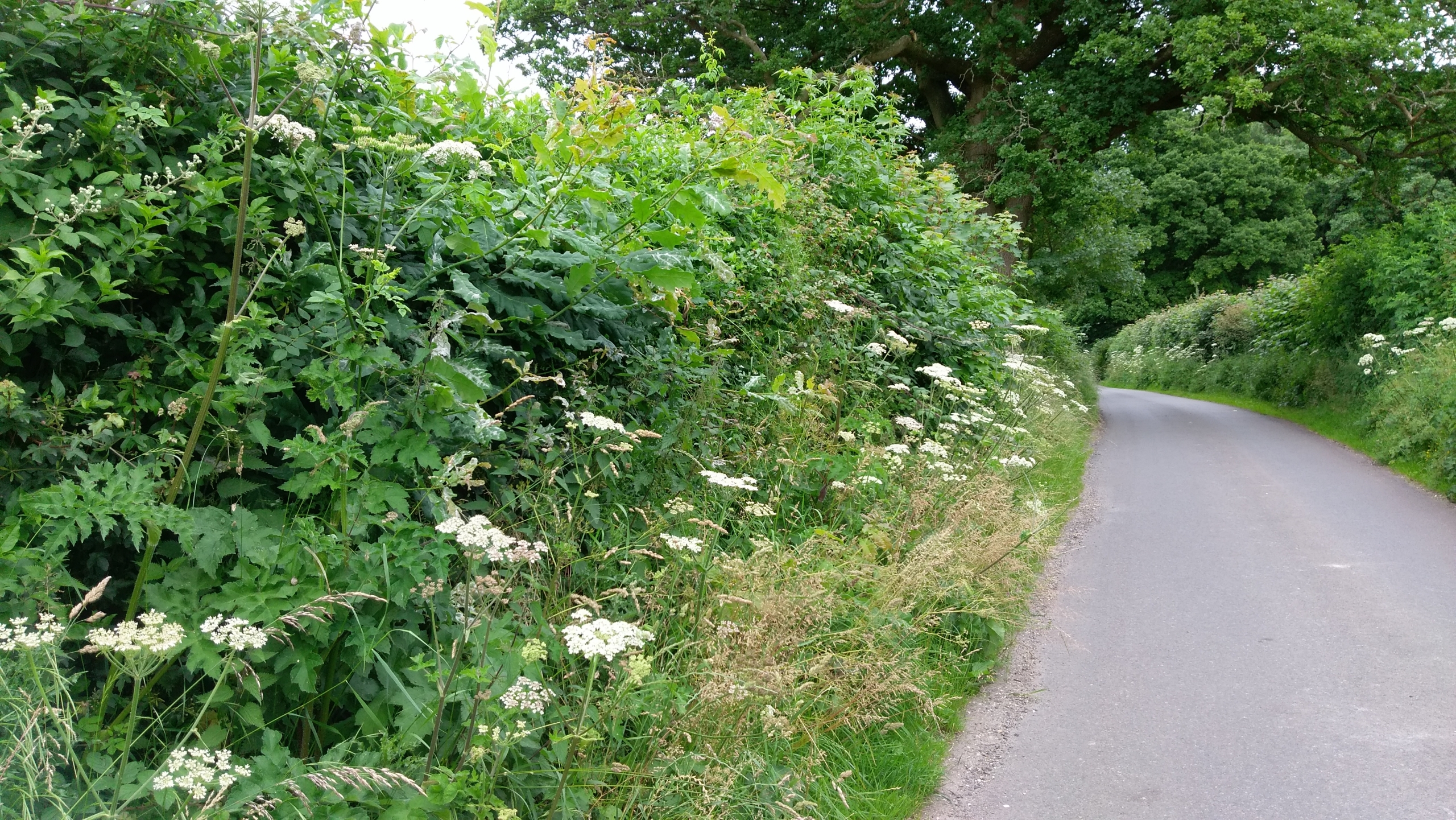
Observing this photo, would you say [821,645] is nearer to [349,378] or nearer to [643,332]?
[643,332]

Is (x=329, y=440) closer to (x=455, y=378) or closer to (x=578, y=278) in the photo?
(x=455, y=378)

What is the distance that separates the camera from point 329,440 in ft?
9.20

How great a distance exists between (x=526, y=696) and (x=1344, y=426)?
17286 millimetres

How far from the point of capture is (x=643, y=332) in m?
4.43

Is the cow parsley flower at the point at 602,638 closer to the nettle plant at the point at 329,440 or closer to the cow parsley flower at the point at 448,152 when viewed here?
the nettle plant at the point at 329,440

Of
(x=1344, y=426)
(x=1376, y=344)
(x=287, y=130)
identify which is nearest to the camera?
(x=287, y=130)

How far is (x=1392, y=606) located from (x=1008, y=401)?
3.52 metres

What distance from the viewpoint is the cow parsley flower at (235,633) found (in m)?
2.13

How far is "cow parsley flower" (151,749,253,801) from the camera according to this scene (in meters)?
1.95

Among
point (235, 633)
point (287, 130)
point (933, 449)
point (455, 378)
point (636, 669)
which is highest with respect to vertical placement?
point (287, 130)

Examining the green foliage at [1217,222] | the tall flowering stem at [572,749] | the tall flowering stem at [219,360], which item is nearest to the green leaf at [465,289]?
the tall flowering stem at [219,360]

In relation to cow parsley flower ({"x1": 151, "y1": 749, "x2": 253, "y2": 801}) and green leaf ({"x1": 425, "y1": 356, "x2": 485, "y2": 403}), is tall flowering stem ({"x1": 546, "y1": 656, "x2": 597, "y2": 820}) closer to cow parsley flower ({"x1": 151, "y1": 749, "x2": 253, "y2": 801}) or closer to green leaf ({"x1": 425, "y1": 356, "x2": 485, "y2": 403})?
cow parsley flower ({"x1": 151, "y1": 749, "x2": 253, "y2": 801})

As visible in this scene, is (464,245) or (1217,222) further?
(1217,222)

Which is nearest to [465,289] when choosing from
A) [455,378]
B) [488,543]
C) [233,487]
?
[455,378]
